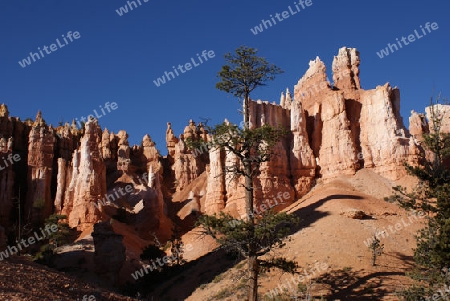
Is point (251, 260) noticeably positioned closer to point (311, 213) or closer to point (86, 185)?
point (311, 213)

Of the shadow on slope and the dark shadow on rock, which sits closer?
the shadow on slope

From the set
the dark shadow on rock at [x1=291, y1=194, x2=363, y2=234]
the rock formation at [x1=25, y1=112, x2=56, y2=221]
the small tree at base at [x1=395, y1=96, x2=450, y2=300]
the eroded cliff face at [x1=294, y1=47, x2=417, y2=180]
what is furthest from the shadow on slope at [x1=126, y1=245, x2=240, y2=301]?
the rock formation at [x1=25, y1=112, x2=56, y2=221]

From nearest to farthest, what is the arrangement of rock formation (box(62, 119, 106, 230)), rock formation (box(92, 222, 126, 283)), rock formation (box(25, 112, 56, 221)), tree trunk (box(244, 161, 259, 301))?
tree trunk (box(244, 161, 259, 301)), rock formation (box(92, 222, 126, 283)), rock formation (box(62, 119, 106, 230)), rock formation (box(25, 112, 56, 221))

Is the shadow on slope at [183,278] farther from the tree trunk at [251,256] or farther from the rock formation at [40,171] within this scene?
the rock formation at [40,171]

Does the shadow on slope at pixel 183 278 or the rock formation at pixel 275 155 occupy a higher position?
the rock formation at pixel 275 155

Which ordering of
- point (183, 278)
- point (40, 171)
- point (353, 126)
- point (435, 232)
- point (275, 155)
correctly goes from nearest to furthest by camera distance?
point (435, 232), point (183, 278), point (275, 155), point (353, 126), point (40, 171)

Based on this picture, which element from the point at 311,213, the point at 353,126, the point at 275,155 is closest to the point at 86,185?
the point at 275,155

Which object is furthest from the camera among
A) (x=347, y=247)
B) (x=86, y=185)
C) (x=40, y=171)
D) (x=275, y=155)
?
(x=40, y=171)

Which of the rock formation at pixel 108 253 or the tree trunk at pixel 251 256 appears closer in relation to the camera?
the tree trunk at pixel 251 256

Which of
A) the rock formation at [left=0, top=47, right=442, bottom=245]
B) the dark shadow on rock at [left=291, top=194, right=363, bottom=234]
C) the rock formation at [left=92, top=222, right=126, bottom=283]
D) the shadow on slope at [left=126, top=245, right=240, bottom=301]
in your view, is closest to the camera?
the shadow on slope at [left=126, top=245, right=240, bottom=301]

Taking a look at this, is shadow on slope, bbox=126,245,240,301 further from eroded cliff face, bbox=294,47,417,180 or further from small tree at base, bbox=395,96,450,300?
eroded cliff face, bbox=294,47,417,180

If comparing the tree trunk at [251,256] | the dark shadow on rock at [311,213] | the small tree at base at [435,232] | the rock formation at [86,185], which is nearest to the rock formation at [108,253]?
the dark shadow on rock at [311,213]

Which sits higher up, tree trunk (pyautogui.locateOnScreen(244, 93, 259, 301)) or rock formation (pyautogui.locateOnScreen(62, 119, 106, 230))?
rock formation (pyautogui.locateOnScreen(62, 119, 106, 230))

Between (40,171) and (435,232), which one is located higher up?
(40,171)
